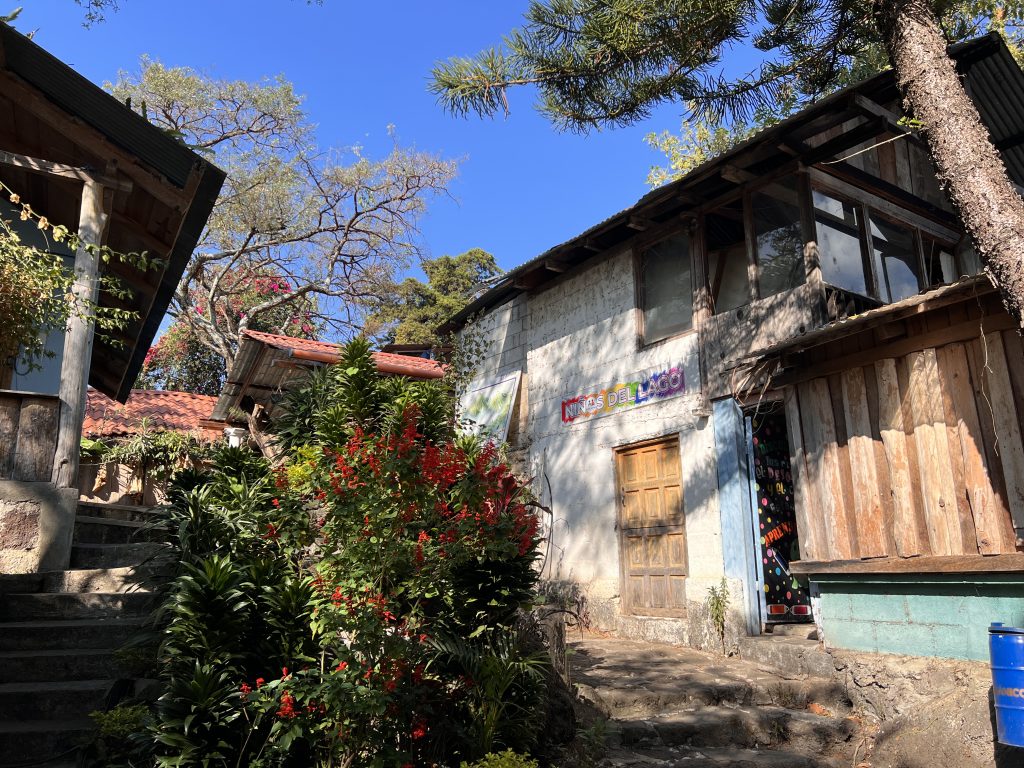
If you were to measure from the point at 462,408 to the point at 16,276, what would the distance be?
9918 millimetres

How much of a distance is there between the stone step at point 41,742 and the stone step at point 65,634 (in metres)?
0.91

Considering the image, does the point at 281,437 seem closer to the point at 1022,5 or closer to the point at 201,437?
the point at 201,437

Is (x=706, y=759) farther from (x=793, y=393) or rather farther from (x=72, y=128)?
(x=72, y=128)

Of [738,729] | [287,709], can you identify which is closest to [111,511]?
[287,709]

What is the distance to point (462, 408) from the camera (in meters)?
13.8

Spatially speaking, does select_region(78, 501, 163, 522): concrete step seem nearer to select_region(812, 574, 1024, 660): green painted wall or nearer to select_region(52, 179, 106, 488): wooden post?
select_region(52, 179, 106, 488): wooden post

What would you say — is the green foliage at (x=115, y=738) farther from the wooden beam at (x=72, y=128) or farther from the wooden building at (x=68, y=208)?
the wooden beam at (x=72, y=128)

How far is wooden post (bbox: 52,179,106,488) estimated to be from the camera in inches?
254

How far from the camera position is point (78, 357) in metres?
6.77

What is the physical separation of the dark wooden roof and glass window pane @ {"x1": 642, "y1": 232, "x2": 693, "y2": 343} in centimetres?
582

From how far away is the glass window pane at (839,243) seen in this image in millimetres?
8594

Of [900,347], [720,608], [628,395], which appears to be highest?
[628,395]

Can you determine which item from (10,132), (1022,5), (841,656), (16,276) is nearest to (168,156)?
(10,132)

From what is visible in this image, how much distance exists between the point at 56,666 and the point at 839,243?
28.9ft
